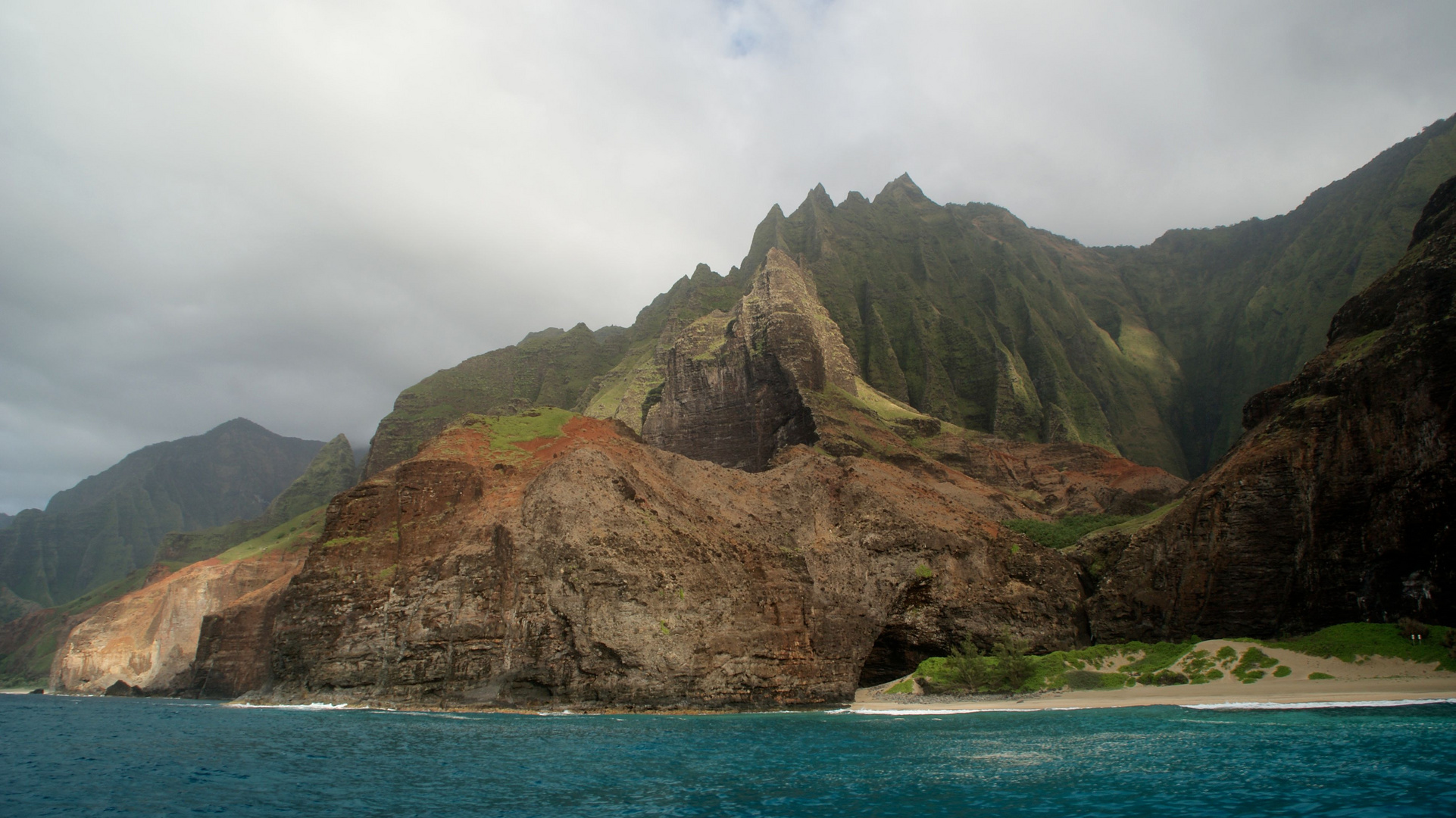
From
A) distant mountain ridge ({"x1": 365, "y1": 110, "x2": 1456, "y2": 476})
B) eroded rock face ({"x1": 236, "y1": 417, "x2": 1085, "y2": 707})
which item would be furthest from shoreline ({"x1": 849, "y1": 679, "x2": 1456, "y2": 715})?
distant mountain ridge ({"x1": 365, "y1": 110, "x2": 1456, "y2": 476})

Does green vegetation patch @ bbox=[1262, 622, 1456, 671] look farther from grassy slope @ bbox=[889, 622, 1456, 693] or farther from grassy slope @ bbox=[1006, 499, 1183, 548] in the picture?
grassy slope @ bbox=[1006, 499, 1183, 548]

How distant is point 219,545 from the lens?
509 ft

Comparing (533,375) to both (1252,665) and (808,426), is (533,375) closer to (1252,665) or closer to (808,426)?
(808,426)

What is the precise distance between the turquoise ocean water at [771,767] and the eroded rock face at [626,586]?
876 cm

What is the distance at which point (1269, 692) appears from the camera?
134ft

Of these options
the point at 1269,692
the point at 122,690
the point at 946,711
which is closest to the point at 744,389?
the point at 946,711

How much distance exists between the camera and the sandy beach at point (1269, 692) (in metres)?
36.0

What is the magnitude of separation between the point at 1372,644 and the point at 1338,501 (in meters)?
9.78

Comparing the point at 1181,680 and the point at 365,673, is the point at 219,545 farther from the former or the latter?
the point at 1181,680

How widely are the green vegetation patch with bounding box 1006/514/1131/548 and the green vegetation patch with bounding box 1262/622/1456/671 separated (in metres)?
31.1

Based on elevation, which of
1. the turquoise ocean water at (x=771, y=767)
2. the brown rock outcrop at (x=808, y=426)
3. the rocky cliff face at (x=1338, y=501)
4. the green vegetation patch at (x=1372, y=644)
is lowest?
the turquoise ocean water at (x=771, y=767)

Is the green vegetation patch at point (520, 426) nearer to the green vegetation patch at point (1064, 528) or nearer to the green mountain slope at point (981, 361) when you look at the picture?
the green vegetation patch at point (1064, 528)

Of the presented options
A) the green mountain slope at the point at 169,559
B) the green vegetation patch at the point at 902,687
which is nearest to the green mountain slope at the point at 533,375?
the green mountain slope at the point at 169,559

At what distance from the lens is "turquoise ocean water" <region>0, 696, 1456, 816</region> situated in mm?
18359
